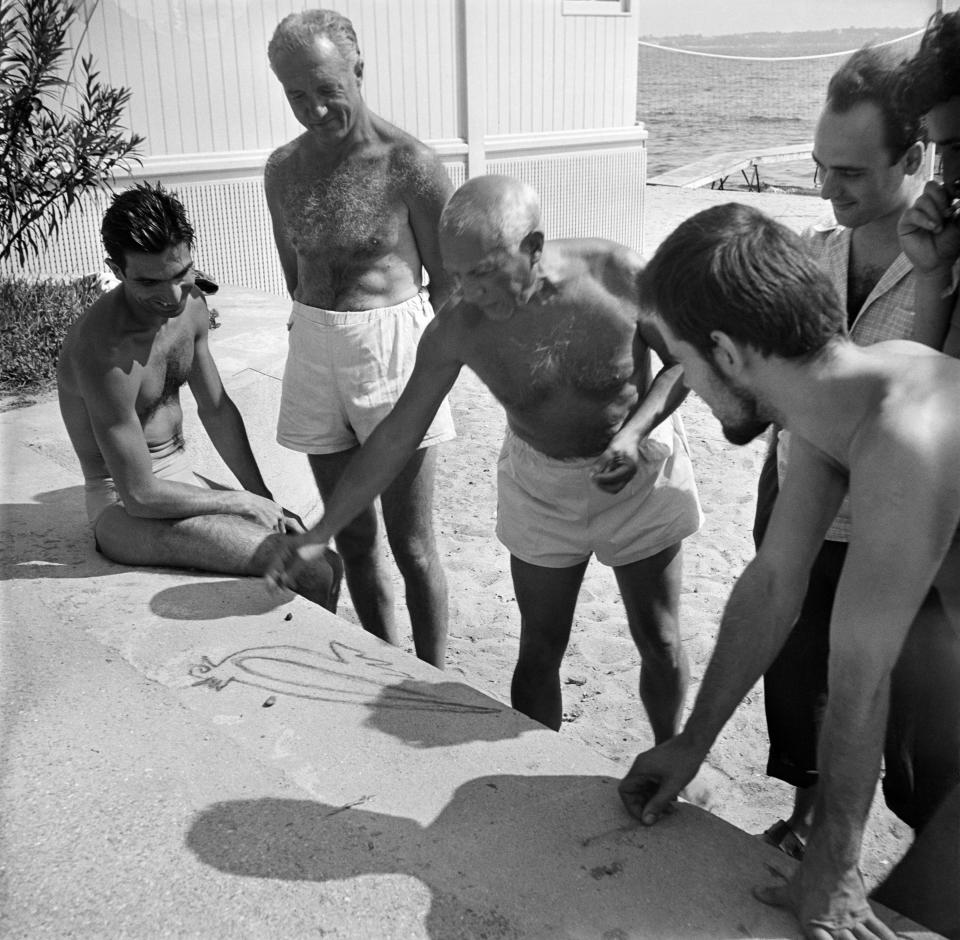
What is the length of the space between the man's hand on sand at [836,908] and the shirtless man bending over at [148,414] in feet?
5.79

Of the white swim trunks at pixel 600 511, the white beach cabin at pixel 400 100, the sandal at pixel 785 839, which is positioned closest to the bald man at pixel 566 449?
the white swim trunks at pixel 600 511

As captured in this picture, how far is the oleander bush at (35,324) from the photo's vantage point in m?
6.37

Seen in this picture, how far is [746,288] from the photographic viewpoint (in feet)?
5.57

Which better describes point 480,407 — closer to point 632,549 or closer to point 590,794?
point 632,549

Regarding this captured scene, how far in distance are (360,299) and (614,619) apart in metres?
1.67

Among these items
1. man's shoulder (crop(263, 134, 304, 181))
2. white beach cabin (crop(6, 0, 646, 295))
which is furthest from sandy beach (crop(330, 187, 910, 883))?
white beach cabin (crop(6, 0, 646, 295))

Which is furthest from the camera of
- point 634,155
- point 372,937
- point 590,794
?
point 634,155

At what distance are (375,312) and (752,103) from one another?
58.1 meters

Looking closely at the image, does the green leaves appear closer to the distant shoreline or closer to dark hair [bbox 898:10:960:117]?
dark hair [bbox 898:10:960:117]

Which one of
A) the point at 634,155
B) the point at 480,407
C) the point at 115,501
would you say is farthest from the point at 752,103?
the point at 115,501

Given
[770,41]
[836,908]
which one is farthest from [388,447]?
[770,41]

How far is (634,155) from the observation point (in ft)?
35.6

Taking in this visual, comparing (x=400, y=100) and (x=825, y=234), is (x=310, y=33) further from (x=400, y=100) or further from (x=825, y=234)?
(x=400, y=100)

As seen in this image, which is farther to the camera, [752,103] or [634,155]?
[752,103]
